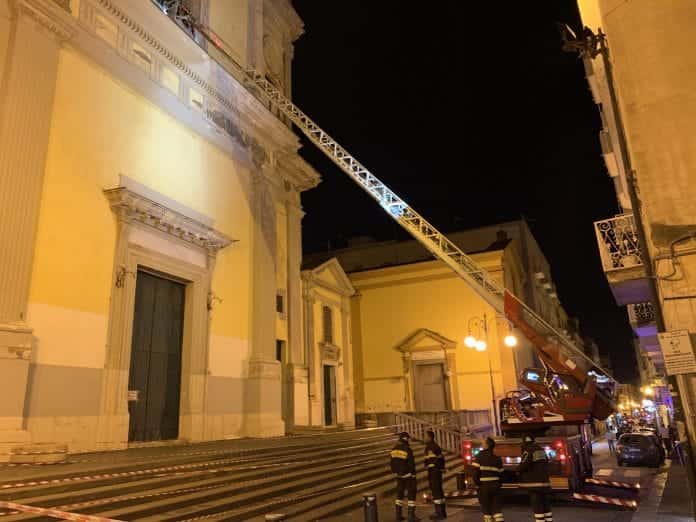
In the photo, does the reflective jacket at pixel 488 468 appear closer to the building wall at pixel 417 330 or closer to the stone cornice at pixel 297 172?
the stone cornice at pixel 297 172

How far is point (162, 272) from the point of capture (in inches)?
643

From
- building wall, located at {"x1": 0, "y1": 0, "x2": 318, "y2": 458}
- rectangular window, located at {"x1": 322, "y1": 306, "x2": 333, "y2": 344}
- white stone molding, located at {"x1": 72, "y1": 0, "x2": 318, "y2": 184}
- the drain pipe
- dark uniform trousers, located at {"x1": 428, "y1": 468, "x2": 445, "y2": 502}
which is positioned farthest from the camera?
rectangular window, located at {"x1": 322, "y1": 306, "x2": 333, "y2": 344}

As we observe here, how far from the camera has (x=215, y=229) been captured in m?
18.8

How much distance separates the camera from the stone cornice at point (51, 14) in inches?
512

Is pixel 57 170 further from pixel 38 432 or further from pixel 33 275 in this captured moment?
pixel 38 432

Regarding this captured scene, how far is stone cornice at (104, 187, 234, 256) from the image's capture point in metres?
14.7

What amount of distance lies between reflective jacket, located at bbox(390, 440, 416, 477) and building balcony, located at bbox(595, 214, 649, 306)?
5.95 meters

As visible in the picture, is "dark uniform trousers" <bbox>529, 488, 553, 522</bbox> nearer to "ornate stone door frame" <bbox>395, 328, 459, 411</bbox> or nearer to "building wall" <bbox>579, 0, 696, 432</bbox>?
"building wall" <bbox>579, 0, 696, 432</bbox>

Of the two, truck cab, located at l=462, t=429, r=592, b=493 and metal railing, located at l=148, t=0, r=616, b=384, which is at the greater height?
metal railing, located at l=148, t=0, r=616, b=384

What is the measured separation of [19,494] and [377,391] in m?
26.3

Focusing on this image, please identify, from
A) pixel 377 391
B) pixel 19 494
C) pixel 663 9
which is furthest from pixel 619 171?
pixel 377 391

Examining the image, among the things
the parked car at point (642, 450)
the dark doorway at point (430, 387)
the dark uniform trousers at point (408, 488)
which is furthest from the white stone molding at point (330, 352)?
the dark uniform trousers at point (408, 488)

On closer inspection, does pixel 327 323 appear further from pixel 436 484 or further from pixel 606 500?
pixel 606 500

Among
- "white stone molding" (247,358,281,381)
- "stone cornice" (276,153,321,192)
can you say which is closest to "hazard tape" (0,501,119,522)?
"white stone molding" (247,358,281,381)
